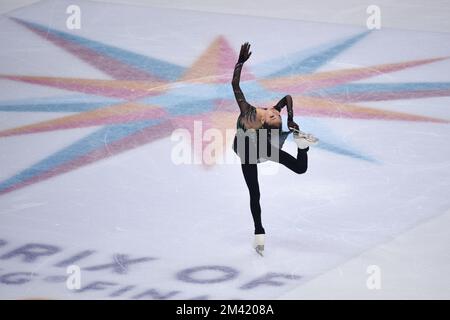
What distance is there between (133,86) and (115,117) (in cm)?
66

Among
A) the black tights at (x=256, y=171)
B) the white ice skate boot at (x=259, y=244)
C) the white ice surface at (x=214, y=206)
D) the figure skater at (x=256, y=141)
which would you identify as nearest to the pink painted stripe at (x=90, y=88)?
the white ice surface at (x=214, y=206)

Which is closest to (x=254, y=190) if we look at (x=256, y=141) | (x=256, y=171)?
(x=256, y=171)

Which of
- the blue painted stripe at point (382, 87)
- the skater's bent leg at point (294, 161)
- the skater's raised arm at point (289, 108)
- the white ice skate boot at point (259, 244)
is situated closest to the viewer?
the white ice skate boot at point (259, 244)

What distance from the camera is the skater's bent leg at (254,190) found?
845cm

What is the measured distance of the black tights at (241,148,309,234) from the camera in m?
8.52

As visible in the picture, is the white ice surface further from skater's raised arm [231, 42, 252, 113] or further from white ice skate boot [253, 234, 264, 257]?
skater's raised arm [231, 42, 252, 113]

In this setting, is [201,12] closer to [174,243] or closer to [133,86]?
[133,86]

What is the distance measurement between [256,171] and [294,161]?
360mm

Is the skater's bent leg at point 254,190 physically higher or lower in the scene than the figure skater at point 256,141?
lower

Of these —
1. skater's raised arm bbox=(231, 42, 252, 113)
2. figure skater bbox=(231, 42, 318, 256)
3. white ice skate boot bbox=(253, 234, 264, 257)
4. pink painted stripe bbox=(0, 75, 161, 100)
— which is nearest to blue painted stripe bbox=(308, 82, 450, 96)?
pink painted stripe bbox=(0, 75, 161, 100)

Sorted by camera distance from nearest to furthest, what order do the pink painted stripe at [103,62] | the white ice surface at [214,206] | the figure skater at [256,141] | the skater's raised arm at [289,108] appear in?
the white ice surface at [214,206] → the skater's raised arm at [289,108] → the figure skater at [256,141] → the pink painted stripe at [103,62]

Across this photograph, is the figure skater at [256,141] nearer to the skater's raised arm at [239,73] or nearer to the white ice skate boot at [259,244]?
the skater's raised arm at [239,73]

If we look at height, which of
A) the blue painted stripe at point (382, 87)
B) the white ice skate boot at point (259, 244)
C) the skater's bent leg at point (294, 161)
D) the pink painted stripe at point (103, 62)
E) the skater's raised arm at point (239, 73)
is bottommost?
the white ice skate boot at point (259, 244)

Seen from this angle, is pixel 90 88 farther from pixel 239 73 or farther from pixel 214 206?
pixel 239 73
